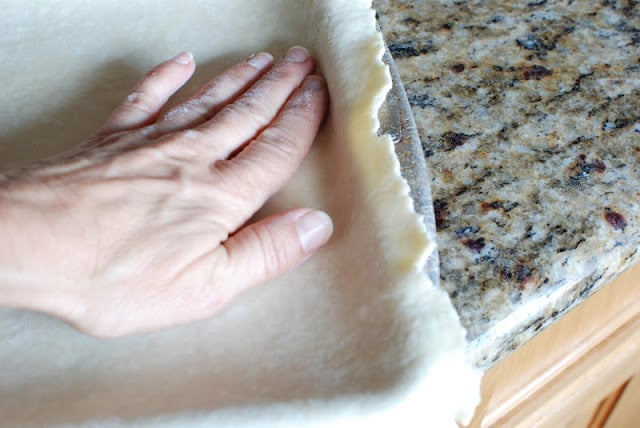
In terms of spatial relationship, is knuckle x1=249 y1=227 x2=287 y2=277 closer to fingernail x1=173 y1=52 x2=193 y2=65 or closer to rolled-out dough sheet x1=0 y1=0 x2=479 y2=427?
rolled-out dough sheet x1=0 y1=0 x2=479 y2=427

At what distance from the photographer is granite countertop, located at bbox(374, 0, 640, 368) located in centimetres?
54

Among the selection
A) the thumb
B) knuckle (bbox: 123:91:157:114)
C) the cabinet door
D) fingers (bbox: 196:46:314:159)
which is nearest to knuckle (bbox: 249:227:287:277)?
the thumb

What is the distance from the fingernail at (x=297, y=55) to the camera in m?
0.63

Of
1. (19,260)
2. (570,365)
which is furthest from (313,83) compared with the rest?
(570,365)

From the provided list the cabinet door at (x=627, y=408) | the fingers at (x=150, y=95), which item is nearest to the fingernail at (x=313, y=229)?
the fingers at (x=150, y=95)

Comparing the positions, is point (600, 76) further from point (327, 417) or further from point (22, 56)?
point (22, 56)

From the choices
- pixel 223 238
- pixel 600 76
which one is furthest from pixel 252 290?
pixel 600 76

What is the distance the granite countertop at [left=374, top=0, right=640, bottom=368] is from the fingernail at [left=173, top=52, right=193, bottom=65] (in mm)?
250

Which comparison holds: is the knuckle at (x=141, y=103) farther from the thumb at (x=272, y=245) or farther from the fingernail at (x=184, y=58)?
the thumb at (x=272, y=245)

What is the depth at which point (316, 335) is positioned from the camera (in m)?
0.47

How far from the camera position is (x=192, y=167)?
54 centimetres

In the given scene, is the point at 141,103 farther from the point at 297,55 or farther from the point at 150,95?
the point at 297,55

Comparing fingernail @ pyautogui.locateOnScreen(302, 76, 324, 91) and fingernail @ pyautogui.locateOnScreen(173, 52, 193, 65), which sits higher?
fingernail @ pyautogui.locateOnScreen(173, 52, 193, 65)

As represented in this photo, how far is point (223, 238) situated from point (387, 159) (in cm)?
15
